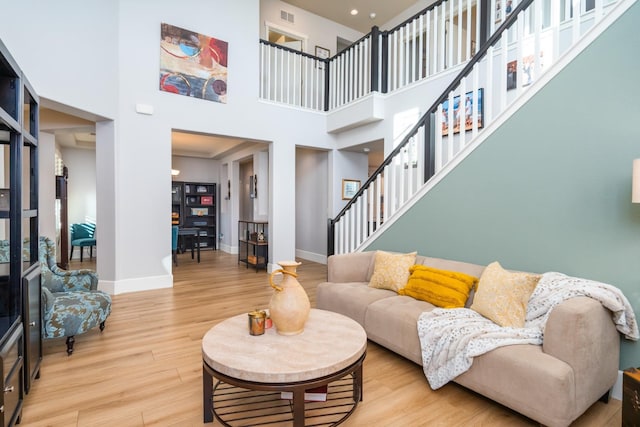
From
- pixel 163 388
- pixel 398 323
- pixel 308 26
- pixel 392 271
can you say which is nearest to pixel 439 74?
pixel 392 271

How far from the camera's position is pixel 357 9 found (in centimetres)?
710

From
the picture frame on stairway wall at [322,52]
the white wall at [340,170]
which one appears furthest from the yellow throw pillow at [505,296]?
the picture frame on stairway wall at [322,52]

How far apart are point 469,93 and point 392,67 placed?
1.57 meters

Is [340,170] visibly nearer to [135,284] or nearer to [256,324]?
[135,284]

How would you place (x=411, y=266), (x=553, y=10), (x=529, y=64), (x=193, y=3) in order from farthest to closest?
1. (x=193, y=3)
2. (x=529, y=64)
3. (x=411, y=266)
4. (x=553, y=10)

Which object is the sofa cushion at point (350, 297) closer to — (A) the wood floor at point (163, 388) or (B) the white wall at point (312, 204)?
(A) the wood floor at point (163, 388)

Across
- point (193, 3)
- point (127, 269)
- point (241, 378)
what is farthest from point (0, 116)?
point (193, 3)

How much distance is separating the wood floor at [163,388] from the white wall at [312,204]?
12.1ft

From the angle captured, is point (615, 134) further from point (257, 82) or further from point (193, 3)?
point (193, 3)

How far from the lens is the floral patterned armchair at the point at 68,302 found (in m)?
2.53

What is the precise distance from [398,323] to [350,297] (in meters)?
0.61

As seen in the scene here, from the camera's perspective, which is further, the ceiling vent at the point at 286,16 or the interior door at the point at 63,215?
the ceiling vent at the point at 286,16

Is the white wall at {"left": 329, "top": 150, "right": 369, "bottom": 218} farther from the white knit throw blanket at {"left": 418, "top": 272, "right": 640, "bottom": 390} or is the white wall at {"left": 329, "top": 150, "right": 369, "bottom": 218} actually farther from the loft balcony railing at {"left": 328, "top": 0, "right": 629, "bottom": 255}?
the white knit throw blanket at {"left": 418, "top": 272, "right": 640, "bottom": 390}

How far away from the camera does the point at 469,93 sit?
13.4 ft
